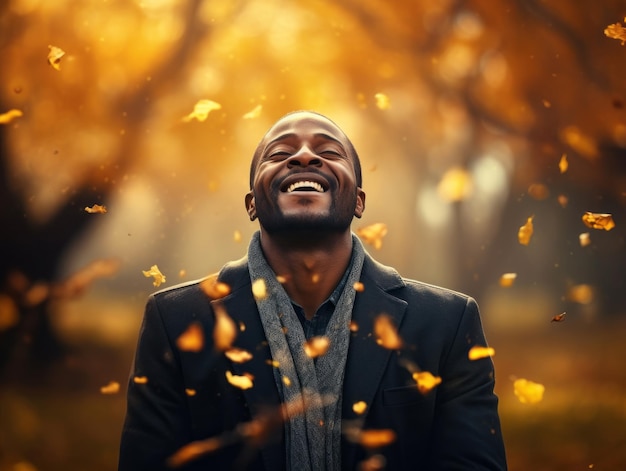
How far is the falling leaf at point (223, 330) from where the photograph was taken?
3562 millimetres

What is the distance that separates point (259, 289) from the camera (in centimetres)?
372

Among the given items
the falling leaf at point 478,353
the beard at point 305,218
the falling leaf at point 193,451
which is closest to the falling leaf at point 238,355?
the falling leaf at point 193,451

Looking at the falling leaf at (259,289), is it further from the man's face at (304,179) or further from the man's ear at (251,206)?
the man's ear at (251,206)

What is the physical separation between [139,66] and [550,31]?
4.71 m

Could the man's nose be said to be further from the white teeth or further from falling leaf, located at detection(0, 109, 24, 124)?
falling leaf, located at detection(0, 109, 24, 124)

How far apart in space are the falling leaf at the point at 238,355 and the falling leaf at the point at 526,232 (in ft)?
21.1

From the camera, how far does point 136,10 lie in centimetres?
809

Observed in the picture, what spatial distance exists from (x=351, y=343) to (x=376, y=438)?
0.47 meters

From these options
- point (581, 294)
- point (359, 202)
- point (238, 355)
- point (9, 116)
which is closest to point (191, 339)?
point (238, 355)

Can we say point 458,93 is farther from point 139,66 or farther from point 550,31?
point 139,66

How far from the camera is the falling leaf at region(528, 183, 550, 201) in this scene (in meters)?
9.05

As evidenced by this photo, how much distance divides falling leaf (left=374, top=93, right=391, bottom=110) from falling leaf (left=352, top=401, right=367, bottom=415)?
670 cm

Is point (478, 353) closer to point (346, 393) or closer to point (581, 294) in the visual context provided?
point (346, 393)

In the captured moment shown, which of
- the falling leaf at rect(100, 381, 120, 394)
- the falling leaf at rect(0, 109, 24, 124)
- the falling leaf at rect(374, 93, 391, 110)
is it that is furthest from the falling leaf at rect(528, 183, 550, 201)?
the falling leaf at rect(0, 109, 24, 124)
